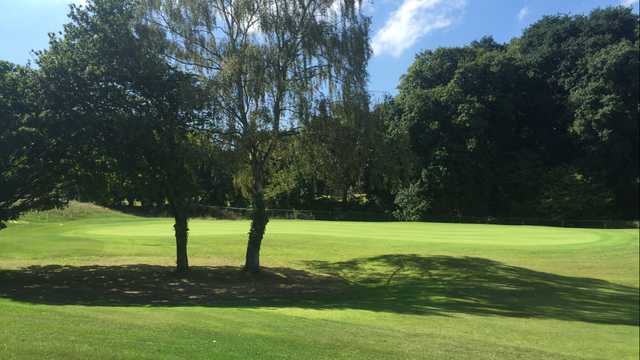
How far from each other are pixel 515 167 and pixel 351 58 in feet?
144

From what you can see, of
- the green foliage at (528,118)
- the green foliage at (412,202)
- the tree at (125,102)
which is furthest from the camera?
the green foliage at (412,202)

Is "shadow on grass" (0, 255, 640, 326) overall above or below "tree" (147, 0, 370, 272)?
below

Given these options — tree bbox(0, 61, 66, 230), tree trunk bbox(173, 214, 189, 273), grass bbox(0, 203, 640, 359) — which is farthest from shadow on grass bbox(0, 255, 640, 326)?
tree bbox(0, 61, 66, 230)

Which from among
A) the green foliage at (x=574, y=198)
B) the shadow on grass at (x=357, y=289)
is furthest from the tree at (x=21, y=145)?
the green foliage at (x=574, y=198)

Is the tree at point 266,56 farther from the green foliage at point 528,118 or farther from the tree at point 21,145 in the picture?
the green foliage at point 528,118

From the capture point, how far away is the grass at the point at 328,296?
348 inches

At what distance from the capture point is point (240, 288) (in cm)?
1956

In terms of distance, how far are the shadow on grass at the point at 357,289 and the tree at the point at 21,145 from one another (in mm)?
3016

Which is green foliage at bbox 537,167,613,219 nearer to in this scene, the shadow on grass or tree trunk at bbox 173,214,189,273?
the shadow on grass

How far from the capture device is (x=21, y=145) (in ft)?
60.0

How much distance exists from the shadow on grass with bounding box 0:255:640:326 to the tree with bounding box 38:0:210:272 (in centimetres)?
361

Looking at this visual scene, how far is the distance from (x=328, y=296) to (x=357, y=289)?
1.91 m

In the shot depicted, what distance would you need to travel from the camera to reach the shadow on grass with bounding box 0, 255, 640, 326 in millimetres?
16188

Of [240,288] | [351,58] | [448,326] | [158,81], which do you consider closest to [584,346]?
[448,326]
